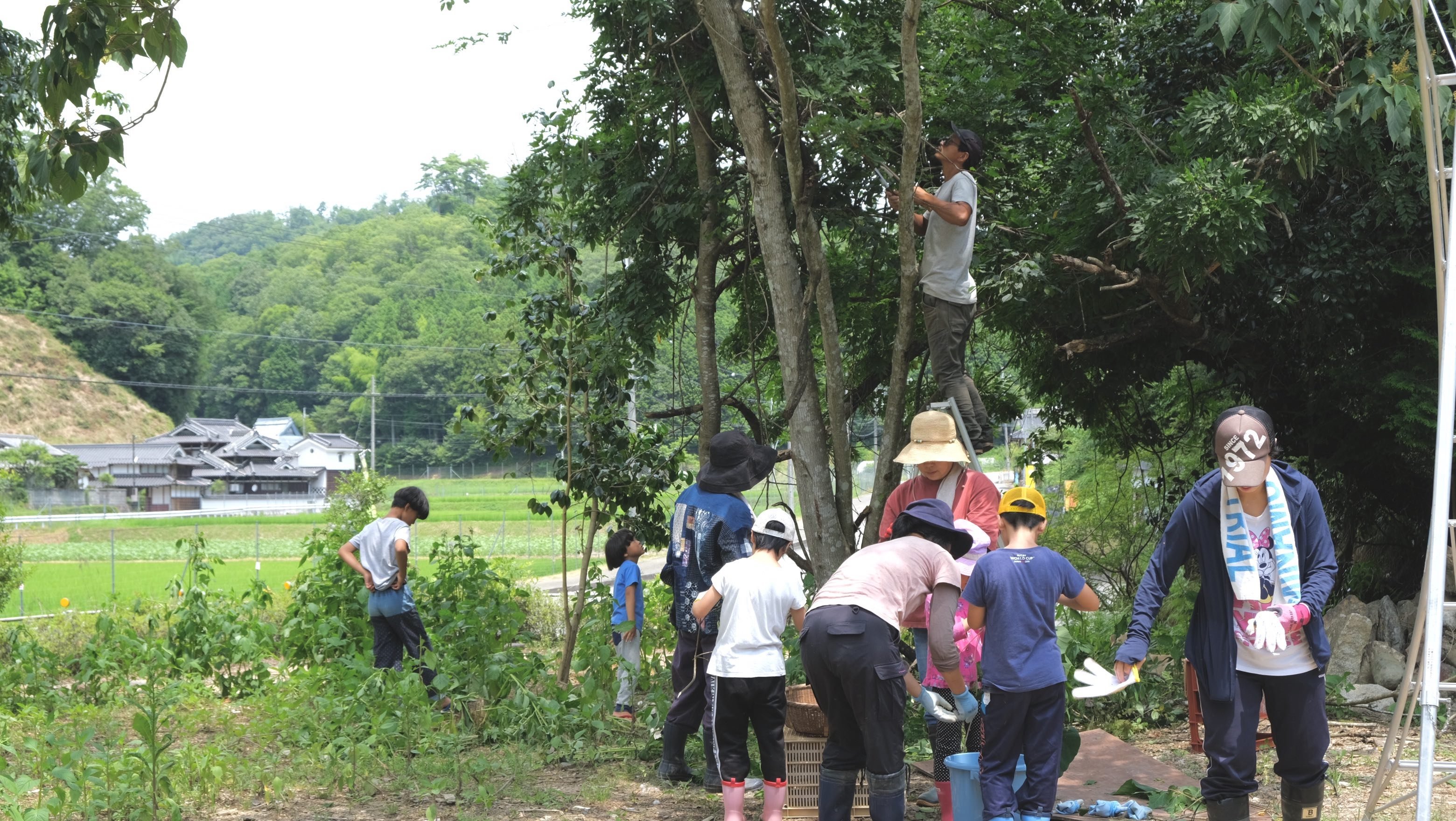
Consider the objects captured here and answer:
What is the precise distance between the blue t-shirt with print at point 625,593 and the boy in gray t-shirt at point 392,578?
1252 millimetres

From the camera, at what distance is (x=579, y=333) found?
8.34 m

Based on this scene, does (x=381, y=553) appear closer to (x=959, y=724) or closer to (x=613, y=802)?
(x=613, y=802)

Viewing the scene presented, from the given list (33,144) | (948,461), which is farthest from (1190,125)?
(33,144)

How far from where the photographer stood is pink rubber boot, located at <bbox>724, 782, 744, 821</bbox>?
4.94 m

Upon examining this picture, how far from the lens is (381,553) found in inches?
295

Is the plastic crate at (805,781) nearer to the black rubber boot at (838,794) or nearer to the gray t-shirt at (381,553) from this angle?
the black rubber boot at (838,794)

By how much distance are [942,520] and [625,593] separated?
3.68 m

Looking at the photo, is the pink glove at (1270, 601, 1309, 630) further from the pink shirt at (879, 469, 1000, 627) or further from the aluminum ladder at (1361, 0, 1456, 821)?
the pink shirt at (879, 469, 1000, 627)

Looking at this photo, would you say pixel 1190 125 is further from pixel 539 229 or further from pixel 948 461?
pixel 539 229

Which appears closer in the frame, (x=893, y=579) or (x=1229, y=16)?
(x=1229, y=16)

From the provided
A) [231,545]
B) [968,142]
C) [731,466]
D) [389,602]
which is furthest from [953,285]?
[231,545]

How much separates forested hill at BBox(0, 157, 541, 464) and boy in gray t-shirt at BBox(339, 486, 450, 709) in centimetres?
5037

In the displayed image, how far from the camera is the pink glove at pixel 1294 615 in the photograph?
388 centimetres

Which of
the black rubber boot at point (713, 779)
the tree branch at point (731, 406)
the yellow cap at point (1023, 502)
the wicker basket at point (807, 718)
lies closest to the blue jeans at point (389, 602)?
the tree branch at point (731, 406)
